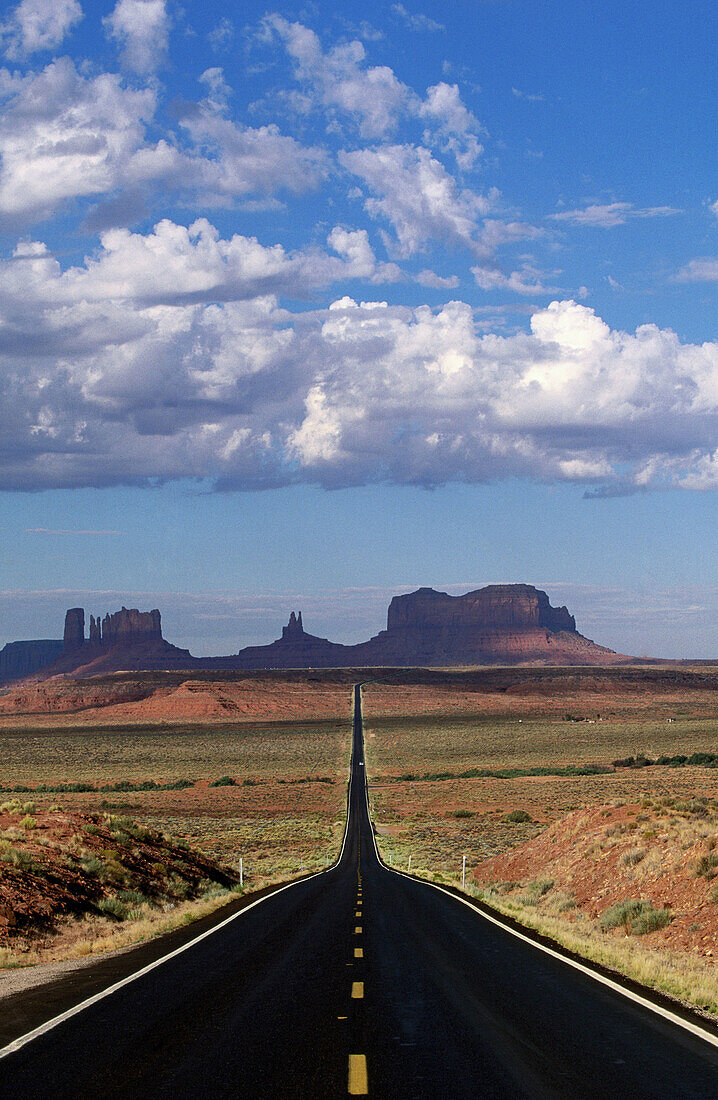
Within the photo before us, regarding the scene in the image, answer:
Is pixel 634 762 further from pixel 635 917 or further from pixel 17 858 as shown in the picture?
pixel 17 858

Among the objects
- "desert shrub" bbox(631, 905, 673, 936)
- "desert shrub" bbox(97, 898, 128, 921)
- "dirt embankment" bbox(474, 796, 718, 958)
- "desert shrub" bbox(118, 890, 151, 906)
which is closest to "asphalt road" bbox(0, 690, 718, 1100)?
"desert shrub" bbox(631, 905, 673, 936)

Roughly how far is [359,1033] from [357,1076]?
1.65m

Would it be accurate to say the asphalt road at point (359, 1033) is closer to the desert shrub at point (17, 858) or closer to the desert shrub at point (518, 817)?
the desert shrub at point (17, 858)

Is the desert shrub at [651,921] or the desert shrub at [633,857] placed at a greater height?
the desert shrub at [633,857]

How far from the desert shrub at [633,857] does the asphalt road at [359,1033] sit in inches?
242

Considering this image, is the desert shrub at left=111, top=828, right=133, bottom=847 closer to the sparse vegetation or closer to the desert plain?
the desert plain

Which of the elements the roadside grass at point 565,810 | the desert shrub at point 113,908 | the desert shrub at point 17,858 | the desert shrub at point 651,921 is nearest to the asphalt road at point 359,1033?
the roadside grass at point 565,810

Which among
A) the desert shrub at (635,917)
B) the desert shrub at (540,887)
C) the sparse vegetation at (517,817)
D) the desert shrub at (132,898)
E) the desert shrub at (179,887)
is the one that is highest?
the desert shrub at (635,917)

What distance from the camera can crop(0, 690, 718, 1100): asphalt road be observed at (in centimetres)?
768

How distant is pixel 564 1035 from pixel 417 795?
59.1m

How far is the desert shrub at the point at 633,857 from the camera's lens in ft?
69.5

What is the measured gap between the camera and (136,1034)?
941 cm

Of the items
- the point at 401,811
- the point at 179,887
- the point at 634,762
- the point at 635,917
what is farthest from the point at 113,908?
the point at 634,762

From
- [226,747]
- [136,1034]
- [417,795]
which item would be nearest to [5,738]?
[226,747]
